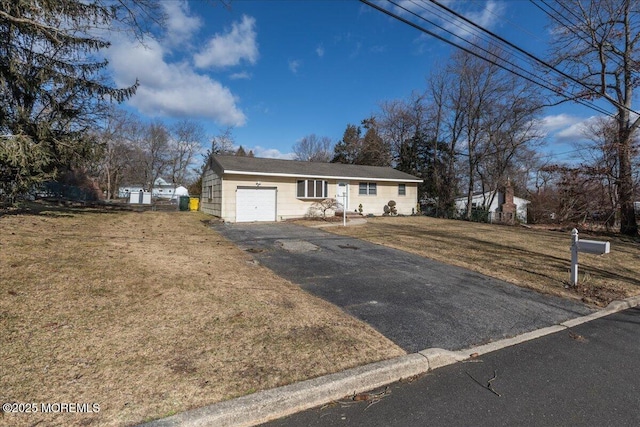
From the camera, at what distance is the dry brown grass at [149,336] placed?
7.56 feet

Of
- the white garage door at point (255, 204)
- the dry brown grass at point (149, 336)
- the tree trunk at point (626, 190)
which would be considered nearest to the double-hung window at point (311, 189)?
the white garage door at point (255, 204)

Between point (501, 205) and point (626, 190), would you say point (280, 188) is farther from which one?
point (501, 205)

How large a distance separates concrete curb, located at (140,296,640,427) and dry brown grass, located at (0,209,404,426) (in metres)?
0.10

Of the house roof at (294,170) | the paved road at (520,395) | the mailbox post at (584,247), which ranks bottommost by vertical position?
the paved road at (520,395)

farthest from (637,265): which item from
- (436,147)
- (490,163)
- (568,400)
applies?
(436,147)

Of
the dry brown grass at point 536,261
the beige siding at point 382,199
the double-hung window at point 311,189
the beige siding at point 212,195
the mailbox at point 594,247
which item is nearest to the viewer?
the mailbox at point 594,247

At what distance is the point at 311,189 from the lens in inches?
696

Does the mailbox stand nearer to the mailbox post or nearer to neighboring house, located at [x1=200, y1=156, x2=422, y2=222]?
the mailbox post

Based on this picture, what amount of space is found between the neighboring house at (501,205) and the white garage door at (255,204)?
16936mm

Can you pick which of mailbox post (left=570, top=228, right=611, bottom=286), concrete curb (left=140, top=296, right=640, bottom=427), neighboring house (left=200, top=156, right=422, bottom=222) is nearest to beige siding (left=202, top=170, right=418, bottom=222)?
neighboring house (left=200, top=156, right=422, bottom=222)

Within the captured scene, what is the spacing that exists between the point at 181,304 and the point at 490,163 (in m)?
29.1

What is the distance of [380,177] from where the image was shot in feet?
69.8

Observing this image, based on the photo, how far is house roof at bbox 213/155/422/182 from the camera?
16358mm

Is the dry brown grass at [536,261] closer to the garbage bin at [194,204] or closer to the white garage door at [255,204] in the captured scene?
the white garage door at [255,204]
